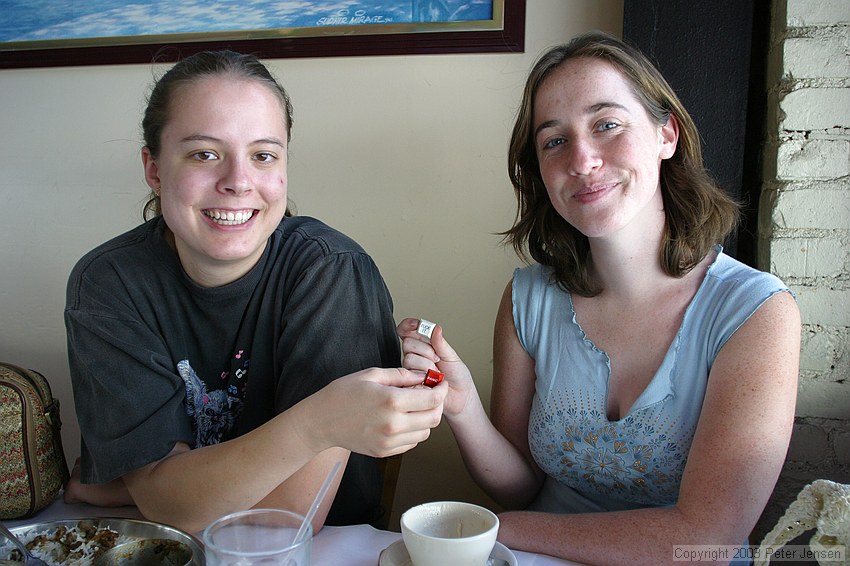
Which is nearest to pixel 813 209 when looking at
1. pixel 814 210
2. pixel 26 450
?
pixel 814 210

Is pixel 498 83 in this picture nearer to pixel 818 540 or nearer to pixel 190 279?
pixel 190 279

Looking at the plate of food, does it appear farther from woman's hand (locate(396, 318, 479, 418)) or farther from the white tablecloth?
woman's hand (locate(396, 318, 479, 418))

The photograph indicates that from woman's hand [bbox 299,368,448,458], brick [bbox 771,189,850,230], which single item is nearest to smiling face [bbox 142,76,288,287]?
woman's hand [bbox 299,368,448,458]

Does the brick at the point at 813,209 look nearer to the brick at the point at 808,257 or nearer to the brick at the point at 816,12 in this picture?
the brick at the point at 808,257

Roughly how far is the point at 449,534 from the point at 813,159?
1051mm

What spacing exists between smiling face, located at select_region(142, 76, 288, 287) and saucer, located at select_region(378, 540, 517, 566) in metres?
0.53

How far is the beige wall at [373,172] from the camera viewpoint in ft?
5.69

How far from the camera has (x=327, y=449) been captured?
1.00m

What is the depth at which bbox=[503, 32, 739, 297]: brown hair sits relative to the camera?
1.20 metres

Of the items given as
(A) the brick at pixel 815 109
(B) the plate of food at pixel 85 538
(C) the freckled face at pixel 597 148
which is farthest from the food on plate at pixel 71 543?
(A) the brick at pixel 815 109

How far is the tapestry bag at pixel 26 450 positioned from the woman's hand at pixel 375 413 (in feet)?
1.81

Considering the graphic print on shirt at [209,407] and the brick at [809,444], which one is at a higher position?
the graphic print on shirt at [209,407]

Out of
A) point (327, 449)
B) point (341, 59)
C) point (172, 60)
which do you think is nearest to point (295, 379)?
point (327, 449)

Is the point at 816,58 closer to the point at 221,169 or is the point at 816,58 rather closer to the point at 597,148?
the point at 597,148
